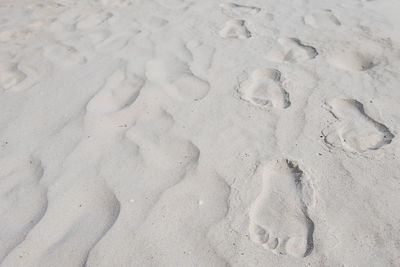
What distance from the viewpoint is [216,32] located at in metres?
2.63

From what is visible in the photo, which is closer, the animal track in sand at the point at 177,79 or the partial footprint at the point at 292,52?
the animal track in sand at the point at 177,79

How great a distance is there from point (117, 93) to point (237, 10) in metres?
1.38

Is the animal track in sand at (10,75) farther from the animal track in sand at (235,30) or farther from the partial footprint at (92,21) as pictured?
the animal track in sand at (235,30)

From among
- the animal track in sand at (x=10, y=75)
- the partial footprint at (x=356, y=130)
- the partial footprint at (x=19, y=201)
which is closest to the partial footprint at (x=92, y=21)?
the animal track in sand at (x=10, y=75)

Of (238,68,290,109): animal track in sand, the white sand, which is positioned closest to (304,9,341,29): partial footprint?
the white sand

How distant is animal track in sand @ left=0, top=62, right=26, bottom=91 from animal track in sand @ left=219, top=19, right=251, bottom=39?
1308 mm

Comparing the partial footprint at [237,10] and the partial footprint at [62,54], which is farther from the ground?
the partial footprint at [237,10]

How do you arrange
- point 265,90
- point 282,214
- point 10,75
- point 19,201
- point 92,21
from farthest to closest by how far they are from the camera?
1. point 92,21
2. point 10,75
3. point 265,90
4. point 19,201
5. point 282,214

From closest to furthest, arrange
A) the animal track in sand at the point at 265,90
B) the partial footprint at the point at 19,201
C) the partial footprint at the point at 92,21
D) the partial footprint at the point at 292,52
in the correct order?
the partial footprint at the point at 19,201 < the animal track in sand at the point at 265,90 < the partial footprint at the point at 292,52 < the partial footprint at the point at 92,21

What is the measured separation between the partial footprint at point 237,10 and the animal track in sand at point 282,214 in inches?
67.7

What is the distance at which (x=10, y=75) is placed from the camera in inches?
93.7

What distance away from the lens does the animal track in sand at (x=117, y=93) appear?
1960 mm

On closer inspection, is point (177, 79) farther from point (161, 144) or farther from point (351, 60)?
point (351, 60)

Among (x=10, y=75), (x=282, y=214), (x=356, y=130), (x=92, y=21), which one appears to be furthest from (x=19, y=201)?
(x=92, y=21)
